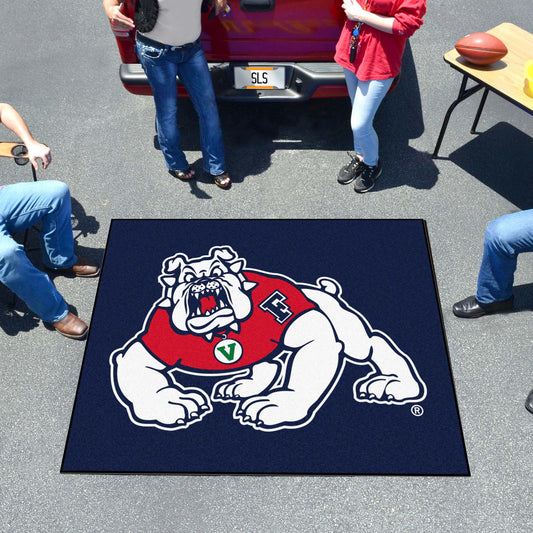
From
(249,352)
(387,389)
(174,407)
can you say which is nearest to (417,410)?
(387,389)

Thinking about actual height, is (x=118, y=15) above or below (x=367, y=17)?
below

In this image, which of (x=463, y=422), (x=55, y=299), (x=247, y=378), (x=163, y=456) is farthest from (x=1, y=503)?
(x=463, y=422)

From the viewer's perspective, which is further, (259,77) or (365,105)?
(259,77)

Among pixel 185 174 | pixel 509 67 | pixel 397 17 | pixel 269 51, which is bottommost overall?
pixel 185 174

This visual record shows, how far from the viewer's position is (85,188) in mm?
3998

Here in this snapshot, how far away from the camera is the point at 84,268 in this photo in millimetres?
3514

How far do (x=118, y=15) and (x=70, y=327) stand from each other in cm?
181

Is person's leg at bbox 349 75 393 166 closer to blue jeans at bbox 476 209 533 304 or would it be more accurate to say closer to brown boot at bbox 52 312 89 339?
blue jeans at bbox 476 209 533 304

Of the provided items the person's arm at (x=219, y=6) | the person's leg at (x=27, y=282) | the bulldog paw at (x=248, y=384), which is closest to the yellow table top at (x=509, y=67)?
the person's arm at (x=219, y=6)

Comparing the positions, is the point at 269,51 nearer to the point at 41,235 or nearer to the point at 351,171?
the point at 351,171

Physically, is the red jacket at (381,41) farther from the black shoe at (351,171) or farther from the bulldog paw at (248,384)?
the bulldog paw at (248,384)

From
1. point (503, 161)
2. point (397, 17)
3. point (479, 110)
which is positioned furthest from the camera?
point (479, 110)

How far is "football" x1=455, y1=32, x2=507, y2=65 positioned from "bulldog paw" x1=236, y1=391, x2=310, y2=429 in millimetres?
2291

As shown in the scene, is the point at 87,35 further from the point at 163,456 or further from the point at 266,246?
the point at 163,456
